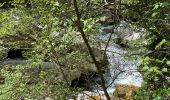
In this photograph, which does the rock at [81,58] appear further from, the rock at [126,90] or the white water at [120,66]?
the rock at [126,90]

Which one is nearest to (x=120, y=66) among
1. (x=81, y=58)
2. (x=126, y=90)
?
(x=81, y=58)

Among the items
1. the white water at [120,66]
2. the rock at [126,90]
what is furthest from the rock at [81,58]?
the rock at [126,90]

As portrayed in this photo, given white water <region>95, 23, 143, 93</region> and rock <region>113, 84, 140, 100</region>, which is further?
rock <region>113, 84, 140, 100</region>

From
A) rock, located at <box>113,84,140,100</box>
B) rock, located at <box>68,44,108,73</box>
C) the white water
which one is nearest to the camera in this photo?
the white water

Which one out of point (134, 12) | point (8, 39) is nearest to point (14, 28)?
point (8, 39)

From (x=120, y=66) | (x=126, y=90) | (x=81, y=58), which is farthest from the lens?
(x=126, y=90)

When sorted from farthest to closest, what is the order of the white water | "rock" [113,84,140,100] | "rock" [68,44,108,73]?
"rock" [113,84,140,100] < "rock" [68,44,108,73] < the white water

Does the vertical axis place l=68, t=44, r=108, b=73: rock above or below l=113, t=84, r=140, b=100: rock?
above

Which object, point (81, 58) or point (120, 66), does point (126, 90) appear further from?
point (81, 58)

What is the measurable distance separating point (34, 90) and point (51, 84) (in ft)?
1.61

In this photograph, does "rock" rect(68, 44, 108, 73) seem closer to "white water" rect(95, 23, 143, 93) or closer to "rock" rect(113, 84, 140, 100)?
"white water" rect(95, 23, 143, 93)

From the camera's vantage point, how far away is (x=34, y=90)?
468cm

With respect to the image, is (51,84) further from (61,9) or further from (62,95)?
(61,9)

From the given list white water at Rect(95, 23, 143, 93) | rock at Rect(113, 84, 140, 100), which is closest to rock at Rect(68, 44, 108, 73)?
white water at Rect(95, 23, 143, 93)
